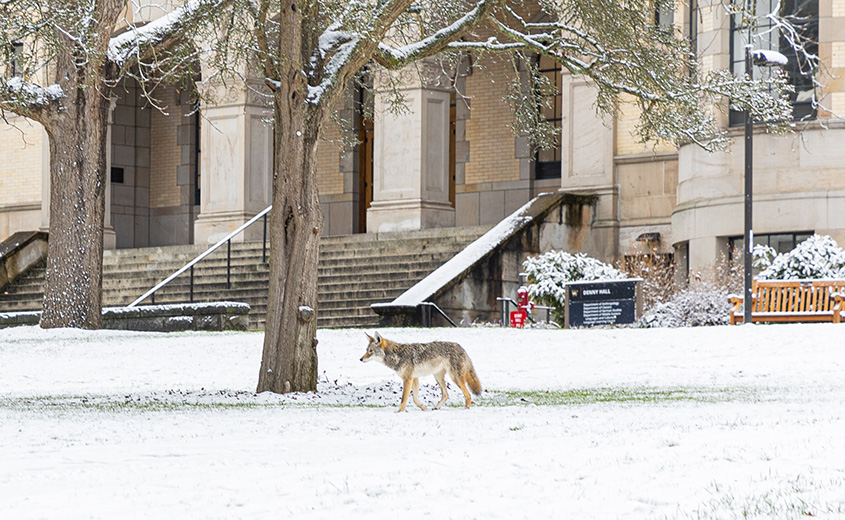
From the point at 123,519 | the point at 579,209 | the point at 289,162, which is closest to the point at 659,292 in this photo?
the point at 579,209

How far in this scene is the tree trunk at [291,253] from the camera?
13.0 metres

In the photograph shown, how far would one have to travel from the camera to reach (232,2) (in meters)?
14.4

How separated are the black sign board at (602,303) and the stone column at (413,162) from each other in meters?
5.86

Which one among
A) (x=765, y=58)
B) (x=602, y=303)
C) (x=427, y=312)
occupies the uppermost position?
(x=765, y=58)

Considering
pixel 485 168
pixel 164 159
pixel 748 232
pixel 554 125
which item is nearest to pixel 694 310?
pixel 748 232

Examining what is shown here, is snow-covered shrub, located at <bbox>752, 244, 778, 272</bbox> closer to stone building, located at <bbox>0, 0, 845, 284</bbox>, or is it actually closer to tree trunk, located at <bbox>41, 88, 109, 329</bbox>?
stone building, located at <bbox>0, 0, 845, 284</bbox>

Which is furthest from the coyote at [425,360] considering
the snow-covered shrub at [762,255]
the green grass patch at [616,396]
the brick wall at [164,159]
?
the brick wall at [164,159]

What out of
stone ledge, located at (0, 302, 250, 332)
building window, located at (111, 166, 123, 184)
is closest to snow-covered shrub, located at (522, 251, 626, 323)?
stone ledge, located at (0, 302, 250, 332)

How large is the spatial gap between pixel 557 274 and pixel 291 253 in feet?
31.3

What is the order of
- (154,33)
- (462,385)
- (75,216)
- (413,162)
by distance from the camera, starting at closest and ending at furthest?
(462,385) < (154,33) < (75,216) < (413,162)

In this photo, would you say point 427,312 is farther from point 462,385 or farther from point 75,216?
point 462,385

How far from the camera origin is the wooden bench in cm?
1978

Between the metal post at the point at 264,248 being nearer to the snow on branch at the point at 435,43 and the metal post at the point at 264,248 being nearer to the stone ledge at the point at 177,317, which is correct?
the stone ledge at the point at 177,317

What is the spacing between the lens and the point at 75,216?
21391mm
